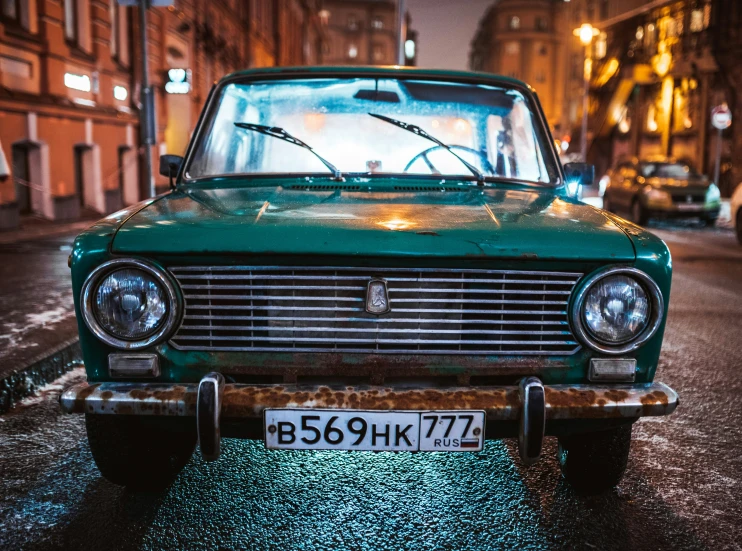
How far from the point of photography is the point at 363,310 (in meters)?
2.45

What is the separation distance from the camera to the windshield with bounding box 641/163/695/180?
1743 centimetres

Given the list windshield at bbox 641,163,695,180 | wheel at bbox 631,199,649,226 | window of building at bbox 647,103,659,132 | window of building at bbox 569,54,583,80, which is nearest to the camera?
wheel at bbox 631,199,649,226

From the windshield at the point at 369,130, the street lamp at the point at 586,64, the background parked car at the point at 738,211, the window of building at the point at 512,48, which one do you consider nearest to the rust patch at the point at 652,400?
the windshield at the point at 369,130

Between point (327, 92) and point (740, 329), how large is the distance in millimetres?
4424

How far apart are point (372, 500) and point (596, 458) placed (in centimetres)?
88

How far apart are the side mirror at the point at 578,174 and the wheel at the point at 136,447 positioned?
90.9 inches

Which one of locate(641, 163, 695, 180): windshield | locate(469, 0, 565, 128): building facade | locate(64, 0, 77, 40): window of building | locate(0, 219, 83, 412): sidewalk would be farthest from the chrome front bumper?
locate(469, 0, 565, 128): building facade

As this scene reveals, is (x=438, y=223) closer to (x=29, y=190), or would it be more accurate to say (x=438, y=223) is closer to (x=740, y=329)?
(x=740, y=329)

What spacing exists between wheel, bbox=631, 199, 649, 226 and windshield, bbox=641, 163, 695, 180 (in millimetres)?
765

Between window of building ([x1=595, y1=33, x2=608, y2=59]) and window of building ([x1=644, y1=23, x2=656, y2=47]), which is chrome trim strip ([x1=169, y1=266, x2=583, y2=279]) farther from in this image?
window of building ([x1=595, y1=33, x2=608, y2=59])

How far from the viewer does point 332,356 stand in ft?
8.04

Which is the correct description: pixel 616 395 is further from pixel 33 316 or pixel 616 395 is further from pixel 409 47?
pixel 409 47

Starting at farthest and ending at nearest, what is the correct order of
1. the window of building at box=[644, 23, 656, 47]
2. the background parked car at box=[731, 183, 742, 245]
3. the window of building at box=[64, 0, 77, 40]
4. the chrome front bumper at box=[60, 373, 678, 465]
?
the window of building at box=[644, 23, 656, 47] < the window of building at box=[64, 0, 77, 40] < the background parked car at box=[731, 183, 742, 245] < the chrome front bumper at box=[60, 373, 678, 465]

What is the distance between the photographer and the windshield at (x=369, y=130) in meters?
3.59
